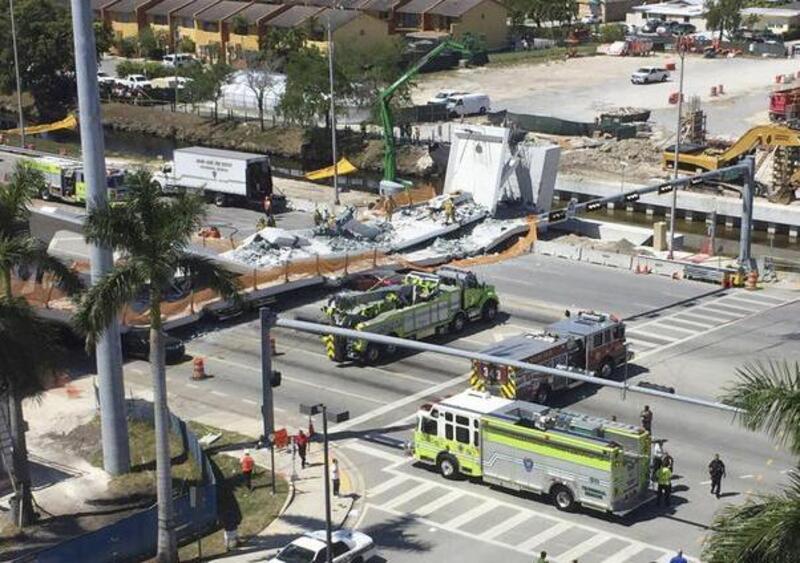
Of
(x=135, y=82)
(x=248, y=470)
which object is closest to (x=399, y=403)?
(x=248, y=470)

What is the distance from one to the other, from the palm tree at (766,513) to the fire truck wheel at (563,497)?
15.2m

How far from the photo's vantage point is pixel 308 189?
8219 centimetres

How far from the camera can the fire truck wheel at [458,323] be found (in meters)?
51.3

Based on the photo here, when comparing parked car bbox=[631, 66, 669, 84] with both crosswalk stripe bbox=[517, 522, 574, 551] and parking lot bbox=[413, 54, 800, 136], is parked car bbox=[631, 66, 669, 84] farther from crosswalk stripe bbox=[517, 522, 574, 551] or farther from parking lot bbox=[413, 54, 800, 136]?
crosswalk stripe bbox=[517, 522, 574, 551]

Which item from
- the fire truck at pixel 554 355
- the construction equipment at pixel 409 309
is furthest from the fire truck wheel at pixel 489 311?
the fire truck at pixel 554 355

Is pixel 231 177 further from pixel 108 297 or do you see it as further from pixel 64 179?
pixel 108 297

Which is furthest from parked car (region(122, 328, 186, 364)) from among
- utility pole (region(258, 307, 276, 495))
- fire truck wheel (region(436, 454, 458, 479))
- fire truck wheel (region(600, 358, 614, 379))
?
fire truck wheel (region(600, 358, 614, 379))

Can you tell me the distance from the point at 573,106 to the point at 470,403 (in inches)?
2695

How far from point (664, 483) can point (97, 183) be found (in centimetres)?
1655

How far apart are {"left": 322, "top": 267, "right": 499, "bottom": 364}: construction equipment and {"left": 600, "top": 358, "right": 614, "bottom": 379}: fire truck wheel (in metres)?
6.97

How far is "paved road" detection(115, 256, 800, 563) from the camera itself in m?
34.1

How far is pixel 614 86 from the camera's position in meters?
111

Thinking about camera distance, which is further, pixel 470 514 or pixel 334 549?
pixel 470 514

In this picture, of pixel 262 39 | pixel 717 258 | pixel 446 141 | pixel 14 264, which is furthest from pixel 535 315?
pixel 262 39
